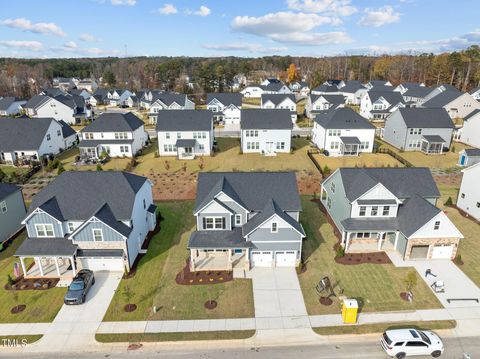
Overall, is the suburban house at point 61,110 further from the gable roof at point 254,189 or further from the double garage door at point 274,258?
the double garage door at point 274,258

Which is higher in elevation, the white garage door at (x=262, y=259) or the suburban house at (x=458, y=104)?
the suburban house at (x=458, y=104)

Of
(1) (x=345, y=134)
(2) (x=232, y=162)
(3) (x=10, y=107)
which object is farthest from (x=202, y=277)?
(3) (x=10, y=107)

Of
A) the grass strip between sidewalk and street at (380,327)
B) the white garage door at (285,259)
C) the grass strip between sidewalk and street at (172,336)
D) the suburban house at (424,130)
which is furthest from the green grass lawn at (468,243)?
the suburban house at (424,130)

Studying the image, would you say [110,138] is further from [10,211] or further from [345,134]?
[345,134]

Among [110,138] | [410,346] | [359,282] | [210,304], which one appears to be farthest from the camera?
[110,138]

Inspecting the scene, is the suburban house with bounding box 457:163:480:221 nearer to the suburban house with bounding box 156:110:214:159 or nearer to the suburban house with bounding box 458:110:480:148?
the suburban house with bounding box 458:110:480:148

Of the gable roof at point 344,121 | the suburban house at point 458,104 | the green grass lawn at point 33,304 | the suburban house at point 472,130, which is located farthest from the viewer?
the suburban house at point 458,104
